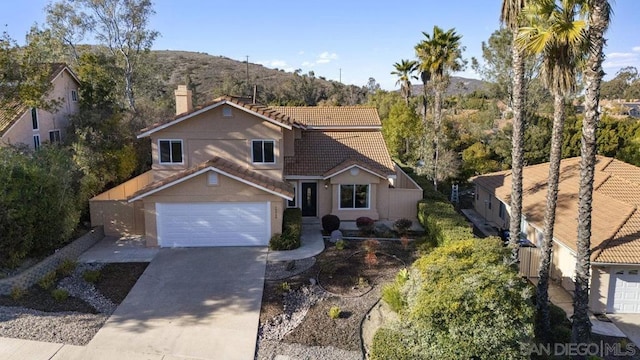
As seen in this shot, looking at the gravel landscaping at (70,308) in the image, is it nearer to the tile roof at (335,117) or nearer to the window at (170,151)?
the window at (170,151)

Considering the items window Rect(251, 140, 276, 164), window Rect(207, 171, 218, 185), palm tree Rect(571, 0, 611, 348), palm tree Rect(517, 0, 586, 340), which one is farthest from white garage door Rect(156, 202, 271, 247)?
palm tree Rect(571, 0, 611, 348)

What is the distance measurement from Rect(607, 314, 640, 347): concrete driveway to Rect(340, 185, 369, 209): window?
12032 mm

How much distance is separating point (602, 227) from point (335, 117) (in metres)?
16.7

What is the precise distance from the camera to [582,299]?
41.8 feet

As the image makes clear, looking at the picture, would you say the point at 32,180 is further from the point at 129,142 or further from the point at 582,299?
the point at 582,299

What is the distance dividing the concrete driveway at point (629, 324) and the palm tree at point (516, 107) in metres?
4.62

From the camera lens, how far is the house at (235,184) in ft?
63.9

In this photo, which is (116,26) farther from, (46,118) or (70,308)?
(70,308)

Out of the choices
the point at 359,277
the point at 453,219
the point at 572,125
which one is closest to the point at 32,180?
the point at 359,277

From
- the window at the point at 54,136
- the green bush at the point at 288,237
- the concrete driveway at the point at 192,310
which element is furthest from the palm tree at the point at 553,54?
the window at the point at 54,136

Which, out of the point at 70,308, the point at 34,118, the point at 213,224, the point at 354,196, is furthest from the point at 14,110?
the point at 354,196

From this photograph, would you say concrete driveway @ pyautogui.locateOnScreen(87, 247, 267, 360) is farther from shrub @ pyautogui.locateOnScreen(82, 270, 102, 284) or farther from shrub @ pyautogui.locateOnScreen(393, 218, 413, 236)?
shrub @ pyautogui.locateOnScreen(393, 218, 413, 236)

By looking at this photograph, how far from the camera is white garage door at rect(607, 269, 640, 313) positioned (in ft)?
52.9

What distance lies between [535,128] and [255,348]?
31771 millimetres
